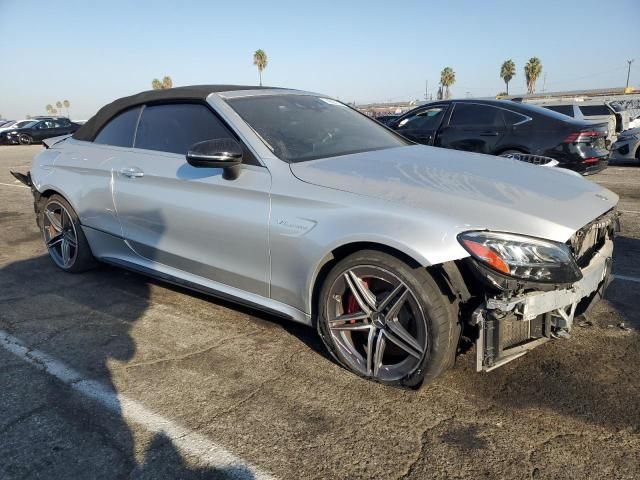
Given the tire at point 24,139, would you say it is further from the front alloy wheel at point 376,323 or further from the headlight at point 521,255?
the headlight at point 521,255

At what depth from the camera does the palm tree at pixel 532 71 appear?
66375 millimetres

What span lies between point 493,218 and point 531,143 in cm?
584

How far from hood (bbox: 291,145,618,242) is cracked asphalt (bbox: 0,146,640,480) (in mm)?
880

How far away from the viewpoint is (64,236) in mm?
4855

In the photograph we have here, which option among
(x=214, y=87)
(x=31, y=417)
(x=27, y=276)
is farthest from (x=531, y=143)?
(x=31, y=417)

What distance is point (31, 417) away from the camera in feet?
8.49

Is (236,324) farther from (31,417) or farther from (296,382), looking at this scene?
(31,417)

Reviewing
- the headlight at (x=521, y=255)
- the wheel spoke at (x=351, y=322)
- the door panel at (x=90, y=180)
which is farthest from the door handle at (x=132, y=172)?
the headlight at (x=521, y=255)

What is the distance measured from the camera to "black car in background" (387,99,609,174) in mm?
7605

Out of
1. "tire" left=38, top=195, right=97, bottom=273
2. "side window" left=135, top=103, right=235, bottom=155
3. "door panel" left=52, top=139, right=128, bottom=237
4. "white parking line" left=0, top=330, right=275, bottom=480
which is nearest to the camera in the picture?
"white parking line" left=0, top=330, right=275, bottom=480

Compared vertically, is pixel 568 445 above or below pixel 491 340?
below

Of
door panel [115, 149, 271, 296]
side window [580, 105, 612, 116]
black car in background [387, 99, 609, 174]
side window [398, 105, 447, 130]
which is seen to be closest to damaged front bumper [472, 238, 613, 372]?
door panel [115, 149, 271, 296]

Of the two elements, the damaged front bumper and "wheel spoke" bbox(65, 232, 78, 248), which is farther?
"wheel spoke" bbox(65, 232, 78, 248)

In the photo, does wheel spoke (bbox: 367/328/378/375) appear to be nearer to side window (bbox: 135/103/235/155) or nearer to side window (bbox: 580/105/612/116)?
side window (bbox: 135/103/235/155)
